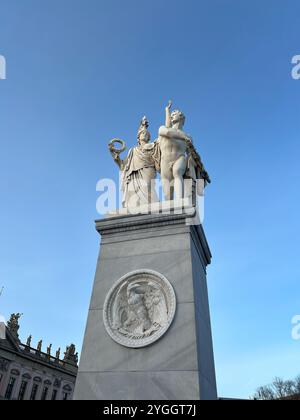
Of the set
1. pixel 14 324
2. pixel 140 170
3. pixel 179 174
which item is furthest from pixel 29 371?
pixel 179 174

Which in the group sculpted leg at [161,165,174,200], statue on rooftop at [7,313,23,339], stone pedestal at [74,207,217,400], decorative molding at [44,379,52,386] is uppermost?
statue on rooftop at [7,313,23,339]

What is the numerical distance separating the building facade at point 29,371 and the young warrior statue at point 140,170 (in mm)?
51993

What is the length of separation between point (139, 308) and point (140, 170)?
3744 mm

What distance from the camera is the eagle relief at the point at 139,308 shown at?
5.36 meters

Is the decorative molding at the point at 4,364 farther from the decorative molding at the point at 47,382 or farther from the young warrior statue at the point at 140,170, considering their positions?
the young warrior statue at the point at 140,170

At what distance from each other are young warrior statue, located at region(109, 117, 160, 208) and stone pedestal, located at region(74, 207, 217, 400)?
2.99 ft

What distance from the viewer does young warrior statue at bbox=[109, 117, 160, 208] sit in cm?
768

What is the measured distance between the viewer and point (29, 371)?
56.0m

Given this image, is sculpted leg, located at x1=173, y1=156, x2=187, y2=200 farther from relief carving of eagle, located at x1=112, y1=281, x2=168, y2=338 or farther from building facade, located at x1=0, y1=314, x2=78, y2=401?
building facade, located at x1=0, y1=314, x2=78, y2=401

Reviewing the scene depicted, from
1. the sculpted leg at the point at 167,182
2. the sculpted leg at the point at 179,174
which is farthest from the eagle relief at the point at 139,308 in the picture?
the sculpted leg at the point at 167,182

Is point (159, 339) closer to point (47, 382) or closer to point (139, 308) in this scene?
point (139, 308)

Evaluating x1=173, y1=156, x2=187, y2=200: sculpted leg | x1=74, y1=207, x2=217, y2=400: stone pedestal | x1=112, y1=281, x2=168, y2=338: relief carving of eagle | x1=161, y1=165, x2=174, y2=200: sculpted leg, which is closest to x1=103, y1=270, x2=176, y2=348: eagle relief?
x1=112, y1=281, x2=168, y2=338: relief carving of eagle

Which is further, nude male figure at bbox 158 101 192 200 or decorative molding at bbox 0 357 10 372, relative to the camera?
decorative molding at bbox 0 357 10 372
